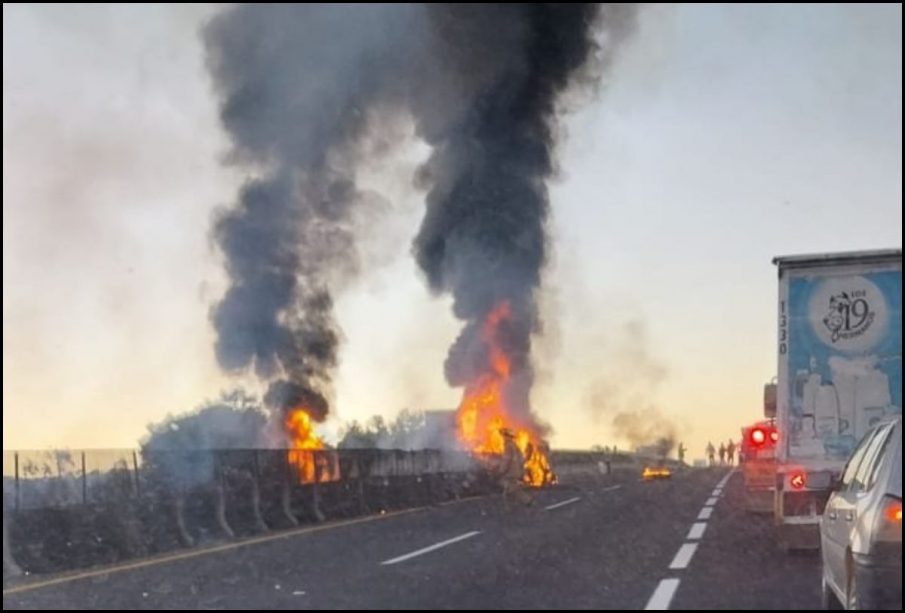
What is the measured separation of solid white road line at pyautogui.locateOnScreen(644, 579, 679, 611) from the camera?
10075mm

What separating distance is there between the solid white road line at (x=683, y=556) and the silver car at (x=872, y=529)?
480 cm

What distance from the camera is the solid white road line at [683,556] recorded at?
13664mm

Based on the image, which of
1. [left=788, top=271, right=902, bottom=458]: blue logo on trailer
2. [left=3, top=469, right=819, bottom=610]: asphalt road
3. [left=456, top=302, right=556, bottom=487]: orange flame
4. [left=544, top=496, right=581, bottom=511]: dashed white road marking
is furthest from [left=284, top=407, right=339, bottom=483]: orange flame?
[left=456, top=302, right=556, bottom=487]: orange flame

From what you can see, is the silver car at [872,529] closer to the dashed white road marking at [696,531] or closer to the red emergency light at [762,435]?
the dashed white road marking at [696,531]

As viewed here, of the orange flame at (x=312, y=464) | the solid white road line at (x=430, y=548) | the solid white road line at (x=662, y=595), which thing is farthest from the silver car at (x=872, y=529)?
the orange flame at (x=312, y=464)

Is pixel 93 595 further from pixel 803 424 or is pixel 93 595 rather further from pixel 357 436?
pixel 357 436

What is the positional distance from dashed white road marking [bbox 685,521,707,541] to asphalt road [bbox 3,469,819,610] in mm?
21

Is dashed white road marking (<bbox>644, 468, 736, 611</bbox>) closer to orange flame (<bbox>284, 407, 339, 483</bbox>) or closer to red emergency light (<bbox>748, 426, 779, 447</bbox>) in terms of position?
red emergency light (<bbox>748, 426, 779, 447</bbox>)

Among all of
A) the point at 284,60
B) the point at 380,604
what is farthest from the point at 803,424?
the point at 284,60

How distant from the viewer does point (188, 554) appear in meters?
16.2

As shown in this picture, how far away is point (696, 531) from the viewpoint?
1934 centimetres

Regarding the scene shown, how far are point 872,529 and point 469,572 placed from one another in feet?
20.6

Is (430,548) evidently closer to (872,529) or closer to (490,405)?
(872,529)

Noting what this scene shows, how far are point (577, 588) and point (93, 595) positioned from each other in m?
4.22
